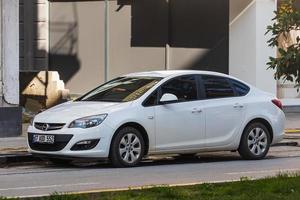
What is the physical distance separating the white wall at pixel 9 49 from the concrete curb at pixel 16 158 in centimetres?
304

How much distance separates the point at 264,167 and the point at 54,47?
624 inches

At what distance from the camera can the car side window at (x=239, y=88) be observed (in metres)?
13.7

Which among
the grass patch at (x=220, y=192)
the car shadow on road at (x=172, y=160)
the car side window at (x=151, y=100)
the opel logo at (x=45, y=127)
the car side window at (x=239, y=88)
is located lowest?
the car shadow on road at (x=172, y=160)

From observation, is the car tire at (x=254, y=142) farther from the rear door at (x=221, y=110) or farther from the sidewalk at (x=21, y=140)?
the sidewalk at (x=21, y=140)

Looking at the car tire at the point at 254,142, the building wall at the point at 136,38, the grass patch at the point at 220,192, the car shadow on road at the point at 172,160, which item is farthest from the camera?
the building wall at the point at 136,38

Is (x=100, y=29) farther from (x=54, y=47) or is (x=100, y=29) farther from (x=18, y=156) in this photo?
(x=18, y=156)

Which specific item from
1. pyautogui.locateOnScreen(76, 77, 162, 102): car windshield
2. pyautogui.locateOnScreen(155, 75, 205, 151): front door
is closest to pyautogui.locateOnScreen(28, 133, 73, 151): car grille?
pyautogui.locateOnScreen(76, 77, 162, 102): car windshield

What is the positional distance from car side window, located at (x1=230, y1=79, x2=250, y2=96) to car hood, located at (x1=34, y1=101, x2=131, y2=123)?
2.38 metres

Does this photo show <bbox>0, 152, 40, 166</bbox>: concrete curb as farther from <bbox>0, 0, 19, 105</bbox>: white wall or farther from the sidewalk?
<bbox>0, 0, 19, 105</bbox>: white wall

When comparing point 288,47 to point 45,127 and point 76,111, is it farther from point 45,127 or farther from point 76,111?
point 45,127

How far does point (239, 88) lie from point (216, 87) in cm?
55

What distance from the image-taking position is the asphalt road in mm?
10203

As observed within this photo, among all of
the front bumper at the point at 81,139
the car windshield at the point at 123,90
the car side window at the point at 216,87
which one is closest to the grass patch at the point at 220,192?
the front bumper at the point at 81,139

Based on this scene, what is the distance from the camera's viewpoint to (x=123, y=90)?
12875 mm
